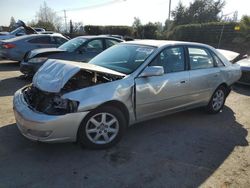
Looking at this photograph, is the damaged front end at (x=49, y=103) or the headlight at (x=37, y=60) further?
the headlight at (x=37, y=60)

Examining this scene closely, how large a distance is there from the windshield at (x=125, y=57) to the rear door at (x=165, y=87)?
0.23m

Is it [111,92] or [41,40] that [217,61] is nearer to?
[111,92]

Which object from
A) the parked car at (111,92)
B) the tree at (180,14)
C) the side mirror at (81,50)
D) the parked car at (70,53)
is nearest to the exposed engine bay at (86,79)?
the parked car at (111,92)

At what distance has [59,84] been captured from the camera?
3.71 m

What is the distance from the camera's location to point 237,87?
28.8 feet

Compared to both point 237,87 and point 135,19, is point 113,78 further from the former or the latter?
point 135,19

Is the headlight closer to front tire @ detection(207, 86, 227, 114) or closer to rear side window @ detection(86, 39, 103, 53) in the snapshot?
rear side window @ detection(86, 39, 103, 53)

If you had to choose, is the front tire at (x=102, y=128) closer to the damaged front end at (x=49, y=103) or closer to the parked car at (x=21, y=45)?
the damaged front end at (x=49, y=103)

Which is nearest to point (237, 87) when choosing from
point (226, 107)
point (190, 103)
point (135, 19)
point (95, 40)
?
point (226, 107)

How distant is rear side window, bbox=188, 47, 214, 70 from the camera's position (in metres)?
5.07

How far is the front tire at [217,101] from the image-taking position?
5.69 m

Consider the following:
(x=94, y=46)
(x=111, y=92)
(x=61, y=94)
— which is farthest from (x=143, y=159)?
(x=94, y=46)

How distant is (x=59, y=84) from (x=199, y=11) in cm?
5082

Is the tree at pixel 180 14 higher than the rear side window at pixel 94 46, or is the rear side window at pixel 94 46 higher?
the tree at pixel 180 14
